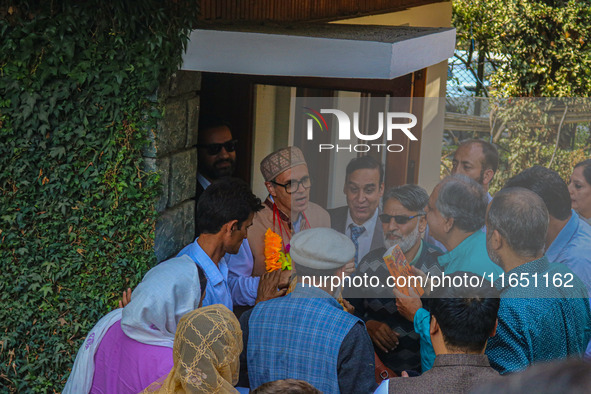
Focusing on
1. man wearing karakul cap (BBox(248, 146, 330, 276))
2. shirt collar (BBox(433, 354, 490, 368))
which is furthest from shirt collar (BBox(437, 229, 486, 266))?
man wearing karakul cap (BBox(248, 146, 330, 276))

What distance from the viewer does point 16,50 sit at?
3.94 meters

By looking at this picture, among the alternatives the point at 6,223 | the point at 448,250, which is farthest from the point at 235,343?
the point at 6,223

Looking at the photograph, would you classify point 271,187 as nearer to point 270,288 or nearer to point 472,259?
point 270,288

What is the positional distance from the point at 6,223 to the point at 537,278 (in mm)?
2823

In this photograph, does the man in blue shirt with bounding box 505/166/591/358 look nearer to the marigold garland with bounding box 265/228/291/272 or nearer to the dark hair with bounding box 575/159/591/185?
the dark hair with bounding box 575/159/591/185

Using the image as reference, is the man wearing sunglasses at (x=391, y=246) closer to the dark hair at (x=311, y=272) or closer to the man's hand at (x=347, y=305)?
the man's hand at (x=347, y=305)

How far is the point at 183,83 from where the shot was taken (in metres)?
A: 4.42

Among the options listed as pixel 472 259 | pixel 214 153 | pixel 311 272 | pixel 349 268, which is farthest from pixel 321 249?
pixel 214 153

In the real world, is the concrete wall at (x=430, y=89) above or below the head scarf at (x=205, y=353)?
above

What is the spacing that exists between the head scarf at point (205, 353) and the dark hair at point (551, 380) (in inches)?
74.1

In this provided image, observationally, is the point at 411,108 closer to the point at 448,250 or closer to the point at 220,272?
the point at 448,250

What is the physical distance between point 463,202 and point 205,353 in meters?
1.60

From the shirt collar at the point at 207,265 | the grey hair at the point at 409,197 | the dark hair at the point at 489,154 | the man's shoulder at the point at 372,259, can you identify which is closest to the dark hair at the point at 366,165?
the grey hair at the point at 409,197

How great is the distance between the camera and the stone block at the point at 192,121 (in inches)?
178
